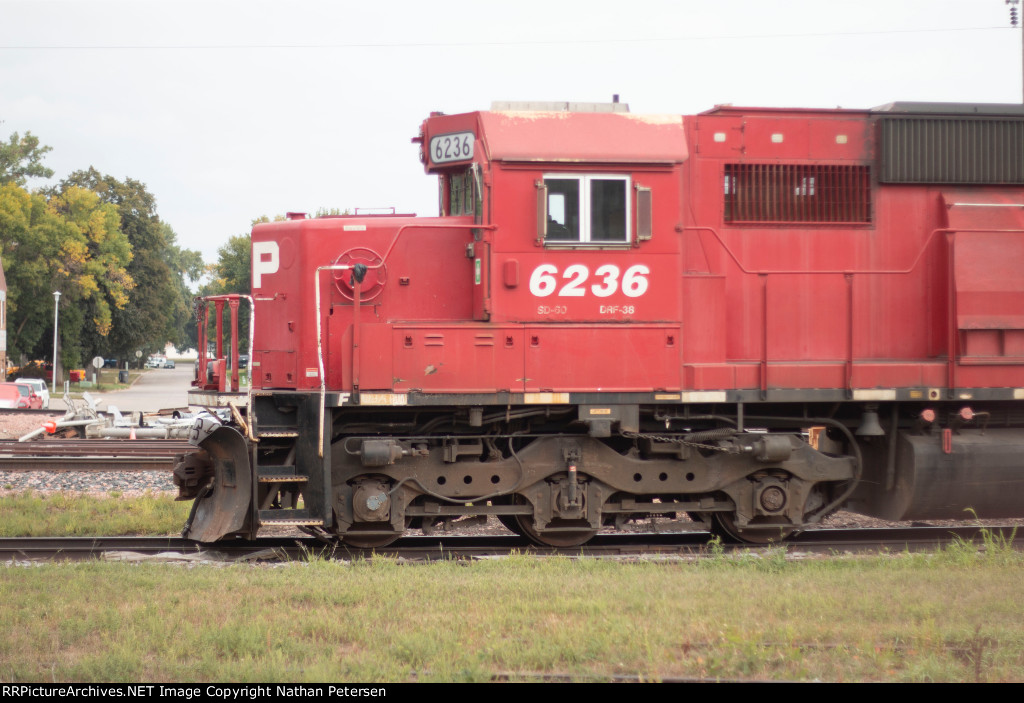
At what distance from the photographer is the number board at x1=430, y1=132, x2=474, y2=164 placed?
8.57 meters

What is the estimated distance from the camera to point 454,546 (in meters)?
9.01

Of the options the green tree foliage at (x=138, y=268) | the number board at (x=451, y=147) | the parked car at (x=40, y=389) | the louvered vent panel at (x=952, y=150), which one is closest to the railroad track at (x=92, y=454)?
the number board at (x=451, y=147)

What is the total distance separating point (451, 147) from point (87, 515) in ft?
19.6

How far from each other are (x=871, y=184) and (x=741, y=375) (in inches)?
99.1

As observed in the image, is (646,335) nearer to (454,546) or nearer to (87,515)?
(454,546)

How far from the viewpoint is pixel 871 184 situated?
30.3 feet

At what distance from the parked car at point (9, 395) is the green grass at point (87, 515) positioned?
66.2 feet

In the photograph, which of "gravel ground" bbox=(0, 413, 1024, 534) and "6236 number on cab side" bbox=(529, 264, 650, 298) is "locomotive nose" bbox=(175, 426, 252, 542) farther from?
"gravel ground" bbox=(0, 413, 1024, 534)

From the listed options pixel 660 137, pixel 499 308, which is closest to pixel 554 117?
pixel 660 137

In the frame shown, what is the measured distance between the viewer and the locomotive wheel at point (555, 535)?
887cm

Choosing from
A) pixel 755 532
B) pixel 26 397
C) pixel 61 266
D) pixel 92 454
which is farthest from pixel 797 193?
pixel 61 266

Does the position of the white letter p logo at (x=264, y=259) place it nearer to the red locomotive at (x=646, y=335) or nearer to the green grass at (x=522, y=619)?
the red locomotive at (x=646, y=335)

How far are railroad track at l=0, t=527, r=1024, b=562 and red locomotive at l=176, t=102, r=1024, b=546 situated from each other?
0.25 m
